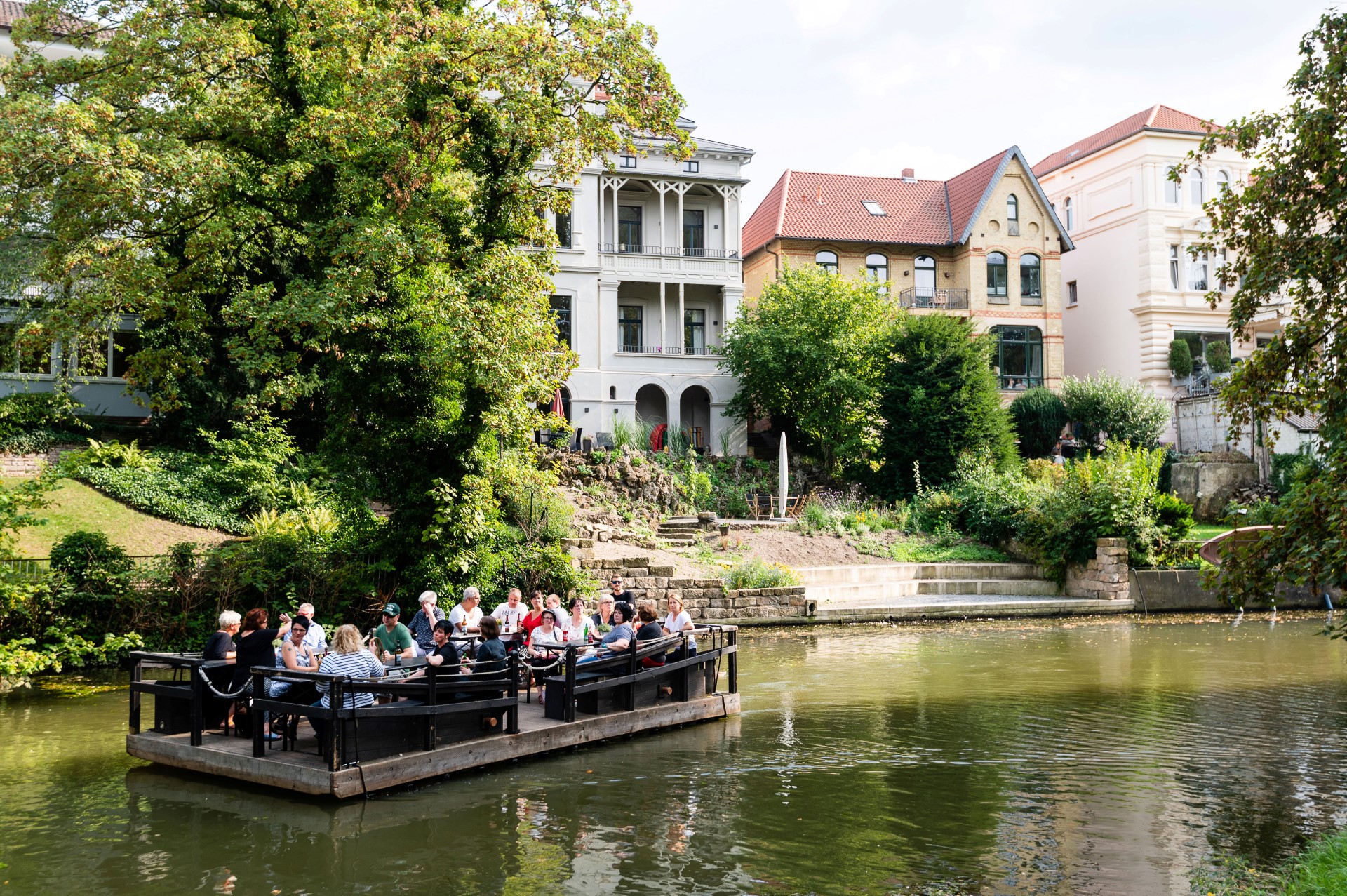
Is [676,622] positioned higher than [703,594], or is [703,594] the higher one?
[676,622]

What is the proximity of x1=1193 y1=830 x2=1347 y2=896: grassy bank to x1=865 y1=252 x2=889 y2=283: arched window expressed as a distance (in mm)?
36280

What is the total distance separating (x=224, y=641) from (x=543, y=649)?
12.5ft

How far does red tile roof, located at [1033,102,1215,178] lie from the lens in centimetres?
4378

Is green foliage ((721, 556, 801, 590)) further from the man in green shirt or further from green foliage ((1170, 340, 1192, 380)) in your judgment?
green foliage ((1170, 340, 1192, 380))

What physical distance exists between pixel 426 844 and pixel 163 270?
1443 centimetres

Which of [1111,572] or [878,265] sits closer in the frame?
[1111,572]

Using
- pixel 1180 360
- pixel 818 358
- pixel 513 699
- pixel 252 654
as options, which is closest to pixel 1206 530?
pixel 818 358

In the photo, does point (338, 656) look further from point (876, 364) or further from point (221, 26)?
point (876, 364)

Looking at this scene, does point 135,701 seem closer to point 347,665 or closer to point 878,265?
point 347,665

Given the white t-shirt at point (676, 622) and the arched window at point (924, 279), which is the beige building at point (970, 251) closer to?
the arched window at point (924, 279)

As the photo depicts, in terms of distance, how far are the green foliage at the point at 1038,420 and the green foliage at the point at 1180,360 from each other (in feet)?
22.1

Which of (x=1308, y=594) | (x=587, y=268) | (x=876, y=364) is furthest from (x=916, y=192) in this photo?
(x=1308, y=594)

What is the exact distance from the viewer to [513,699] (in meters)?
10.9

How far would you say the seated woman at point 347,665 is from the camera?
9555 mm
